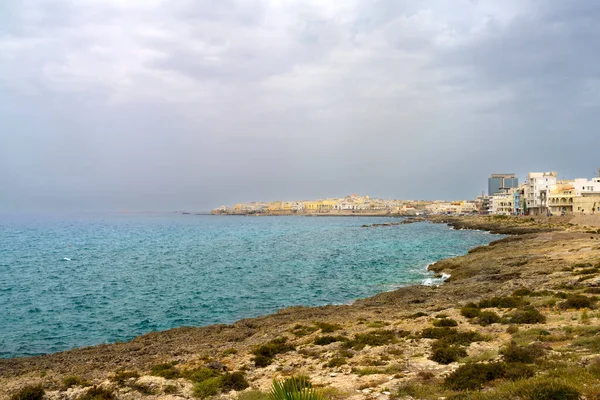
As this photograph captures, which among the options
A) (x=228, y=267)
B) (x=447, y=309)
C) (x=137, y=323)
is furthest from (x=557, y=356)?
(x=228, y=267)

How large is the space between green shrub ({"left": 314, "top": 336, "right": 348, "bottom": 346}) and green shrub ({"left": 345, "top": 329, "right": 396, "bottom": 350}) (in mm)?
540

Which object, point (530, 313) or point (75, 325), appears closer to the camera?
point (530, 313)

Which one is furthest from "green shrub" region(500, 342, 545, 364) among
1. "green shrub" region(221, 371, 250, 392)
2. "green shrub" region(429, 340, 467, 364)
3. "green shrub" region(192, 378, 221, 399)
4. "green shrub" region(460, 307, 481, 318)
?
"green shrub" region(192, 378, 221, 399)

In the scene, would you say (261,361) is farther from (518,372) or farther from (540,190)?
(540,190)

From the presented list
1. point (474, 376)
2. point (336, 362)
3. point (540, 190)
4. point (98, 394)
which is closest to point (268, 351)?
point (336, 362)

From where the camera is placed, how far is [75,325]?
92.6ft

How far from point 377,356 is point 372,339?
6.75 ft

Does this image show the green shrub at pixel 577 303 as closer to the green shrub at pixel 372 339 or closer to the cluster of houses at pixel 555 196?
the green shrub at pixel 372 339

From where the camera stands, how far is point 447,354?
44.0ft

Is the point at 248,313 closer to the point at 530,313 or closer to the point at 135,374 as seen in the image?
the point at 135,374

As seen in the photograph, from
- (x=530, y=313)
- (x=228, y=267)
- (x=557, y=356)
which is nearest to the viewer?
(x=557, y=356)

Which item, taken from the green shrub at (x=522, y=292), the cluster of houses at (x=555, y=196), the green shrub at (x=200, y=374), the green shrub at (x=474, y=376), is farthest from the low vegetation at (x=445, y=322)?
the cluster of houses at (x=555, y=196)

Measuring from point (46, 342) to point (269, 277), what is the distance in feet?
82.7

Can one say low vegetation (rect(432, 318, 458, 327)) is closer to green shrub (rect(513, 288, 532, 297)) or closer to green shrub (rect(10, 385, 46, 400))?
green shrub (rect(513, 288, 532, 297))
